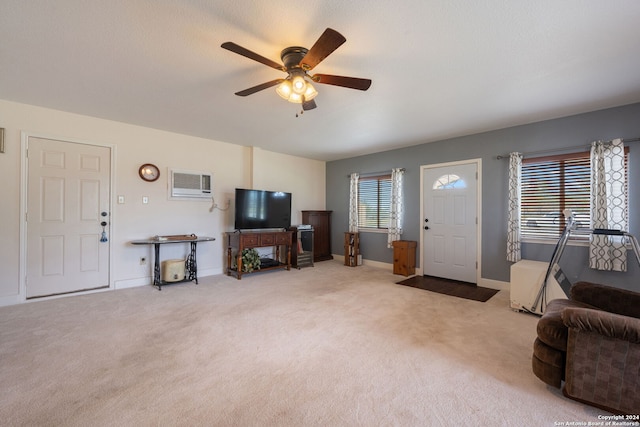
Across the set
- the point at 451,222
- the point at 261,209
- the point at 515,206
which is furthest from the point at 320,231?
the point at 515,206

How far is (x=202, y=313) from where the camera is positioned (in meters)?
3.09

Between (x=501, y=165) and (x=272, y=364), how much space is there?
413 cm

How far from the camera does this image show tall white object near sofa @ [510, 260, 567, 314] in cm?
300

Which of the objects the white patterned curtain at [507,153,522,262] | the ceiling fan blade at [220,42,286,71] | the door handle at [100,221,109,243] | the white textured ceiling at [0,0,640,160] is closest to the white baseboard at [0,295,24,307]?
the door handle at [100,221,109,243]

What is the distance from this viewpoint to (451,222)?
4.67 m

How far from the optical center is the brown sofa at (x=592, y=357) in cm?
151

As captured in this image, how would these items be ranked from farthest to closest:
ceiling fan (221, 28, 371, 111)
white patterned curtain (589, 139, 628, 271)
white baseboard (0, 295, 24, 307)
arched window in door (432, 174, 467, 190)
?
arched window in door (432, 174, 467, 190) → white baseboard (0, 295, 24, 307) → white patterned curtain (589, 139, 628, 271) → ceiling fan (221, 28, 371, 111)

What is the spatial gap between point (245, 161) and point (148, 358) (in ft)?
12.7

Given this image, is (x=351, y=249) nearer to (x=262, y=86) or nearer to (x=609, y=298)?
(x=609, y=298)

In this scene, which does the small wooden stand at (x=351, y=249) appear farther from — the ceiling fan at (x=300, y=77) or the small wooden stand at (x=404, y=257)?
the ceiling fan at (x=300, y=77)

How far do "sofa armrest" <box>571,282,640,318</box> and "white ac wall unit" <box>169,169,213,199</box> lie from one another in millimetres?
4979

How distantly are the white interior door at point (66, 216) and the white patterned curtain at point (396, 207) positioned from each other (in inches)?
183

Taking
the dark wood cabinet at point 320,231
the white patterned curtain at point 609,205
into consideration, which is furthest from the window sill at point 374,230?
the white patterned curtain at point 609,205

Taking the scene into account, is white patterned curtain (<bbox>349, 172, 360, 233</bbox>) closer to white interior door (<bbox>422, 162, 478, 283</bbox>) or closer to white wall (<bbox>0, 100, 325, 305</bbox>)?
white wall (<bbox>0, 100, 325, 305</bbox>)
